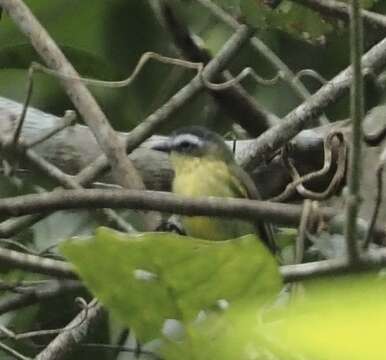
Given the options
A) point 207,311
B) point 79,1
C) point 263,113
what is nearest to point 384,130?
point 263,113

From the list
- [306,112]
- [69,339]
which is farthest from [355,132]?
[306,112]

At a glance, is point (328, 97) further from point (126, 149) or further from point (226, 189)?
point (226, 189)

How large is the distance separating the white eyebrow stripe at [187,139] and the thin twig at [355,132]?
1499mm

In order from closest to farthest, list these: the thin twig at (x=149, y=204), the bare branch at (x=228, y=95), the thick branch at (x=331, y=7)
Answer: the thin twig at (x=149, y=204)
the thick branch at (x=331, y=7)
the bare branch at (x=228, y=95)

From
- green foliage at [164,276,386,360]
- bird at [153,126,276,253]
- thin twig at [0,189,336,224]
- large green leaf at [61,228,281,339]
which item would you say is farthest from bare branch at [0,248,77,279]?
bird at [153,126,276,253]

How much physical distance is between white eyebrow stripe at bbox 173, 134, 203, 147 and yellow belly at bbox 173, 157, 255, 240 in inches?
2.3

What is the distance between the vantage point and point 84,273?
572 millimetres

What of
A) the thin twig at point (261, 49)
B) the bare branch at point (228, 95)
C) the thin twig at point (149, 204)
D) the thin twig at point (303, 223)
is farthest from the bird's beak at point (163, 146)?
the thin twig at point (149, 204)

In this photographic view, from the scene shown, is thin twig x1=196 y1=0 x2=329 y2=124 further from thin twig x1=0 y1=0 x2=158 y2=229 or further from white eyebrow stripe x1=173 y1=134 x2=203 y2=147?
Result: thin twig x1=0 y1=0 x2=158 y2=229

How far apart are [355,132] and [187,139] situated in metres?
1.57

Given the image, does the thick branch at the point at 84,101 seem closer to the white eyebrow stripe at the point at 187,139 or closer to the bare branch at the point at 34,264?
→ the bare branch at the point at 34,264

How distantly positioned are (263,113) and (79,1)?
0.52m

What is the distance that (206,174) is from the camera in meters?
2.41

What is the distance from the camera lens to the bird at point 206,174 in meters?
2.15
